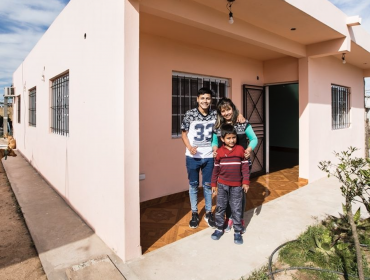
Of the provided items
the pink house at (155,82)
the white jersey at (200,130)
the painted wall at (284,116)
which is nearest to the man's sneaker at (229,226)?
the white jersey at (200,130)

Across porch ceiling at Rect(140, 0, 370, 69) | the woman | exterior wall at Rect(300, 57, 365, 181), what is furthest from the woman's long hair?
exterior wall at Rect(300, 57, 365, 181)

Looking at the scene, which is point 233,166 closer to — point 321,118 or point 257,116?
point 257,116

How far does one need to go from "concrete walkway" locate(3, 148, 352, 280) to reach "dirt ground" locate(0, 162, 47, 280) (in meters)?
0.08

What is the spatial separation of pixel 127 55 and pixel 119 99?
398mm

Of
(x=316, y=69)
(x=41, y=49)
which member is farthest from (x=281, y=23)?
(x=41, y=49)

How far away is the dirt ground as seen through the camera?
2368 mm

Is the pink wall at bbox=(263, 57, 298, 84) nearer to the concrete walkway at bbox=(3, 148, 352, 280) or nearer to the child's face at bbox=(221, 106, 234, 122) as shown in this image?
the concrete walkway at bbox=(3, 148, 352, 280)

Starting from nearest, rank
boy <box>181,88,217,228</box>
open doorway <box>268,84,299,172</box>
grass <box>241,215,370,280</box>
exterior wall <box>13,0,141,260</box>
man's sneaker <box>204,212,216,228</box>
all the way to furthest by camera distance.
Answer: grass <box>241,215,370,280</box>
exterior wall <box>13,0,141,260</box>
boy <box>181,88,217,228</box>
man's sneaker <box>204,212,216,228</box>
open doorway <box>268,84,299,172</box>

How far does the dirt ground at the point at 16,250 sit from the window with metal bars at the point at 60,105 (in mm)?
1461

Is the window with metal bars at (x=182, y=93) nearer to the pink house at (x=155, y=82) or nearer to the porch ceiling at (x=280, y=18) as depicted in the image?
the pink house at (x=155, y=82)

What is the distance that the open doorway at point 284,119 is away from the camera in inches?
392

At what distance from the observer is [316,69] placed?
531 centimetres

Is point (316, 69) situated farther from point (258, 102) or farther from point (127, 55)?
point (127, 55)

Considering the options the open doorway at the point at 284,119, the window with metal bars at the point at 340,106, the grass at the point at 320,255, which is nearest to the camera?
the grass at the point at 320,255
